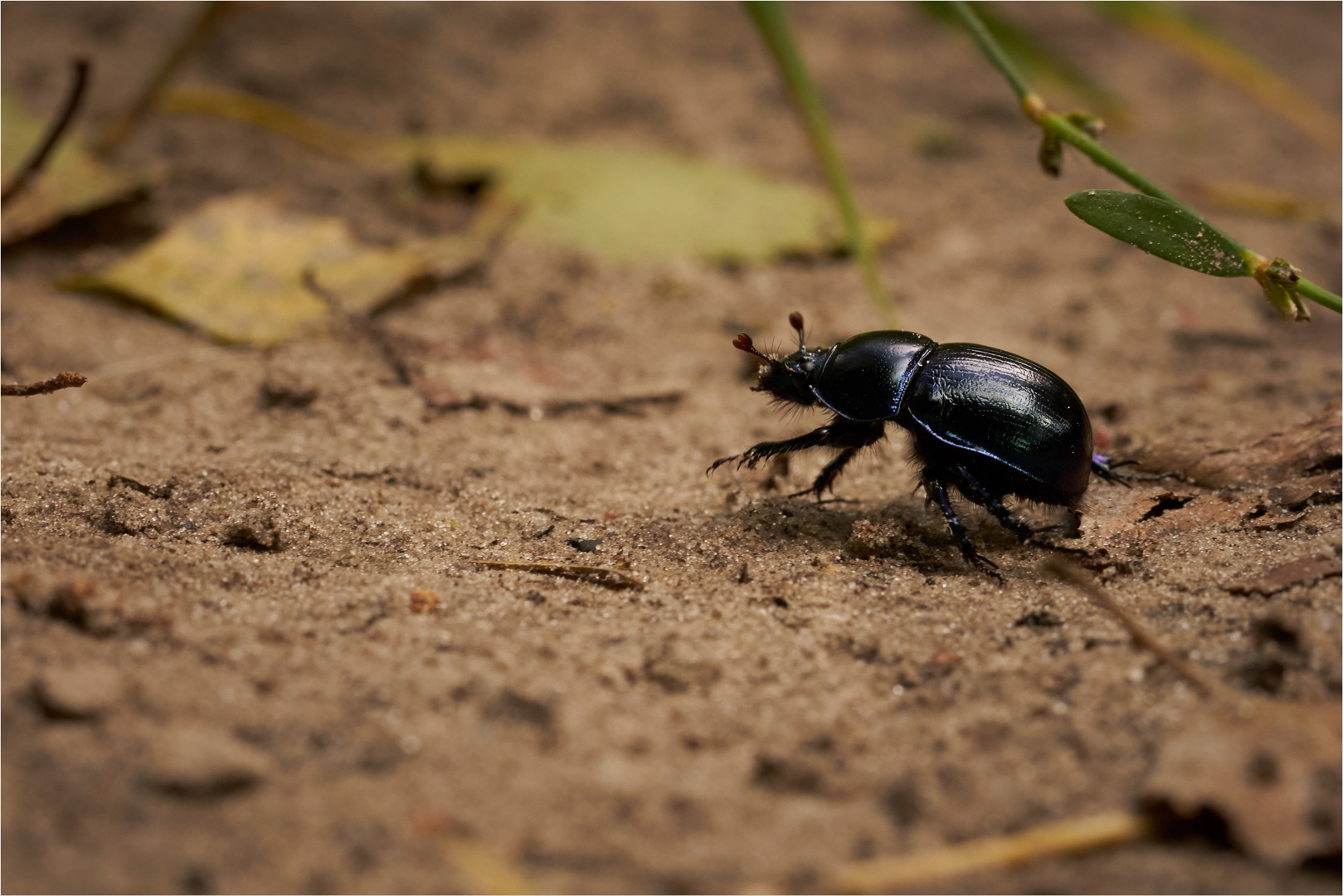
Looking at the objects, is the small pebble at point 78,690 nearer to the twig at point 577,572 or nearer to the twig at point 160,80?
the twig at point 577,572

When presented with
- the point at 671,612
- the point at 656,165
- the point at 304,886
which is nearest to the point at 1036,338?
the point at 656,165

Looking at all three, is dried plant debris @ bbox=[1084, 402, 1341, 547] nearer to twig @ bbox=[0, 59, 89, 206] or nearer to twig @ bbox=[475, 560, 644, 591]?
twig @ bbox=[475, 560, 644, 591]

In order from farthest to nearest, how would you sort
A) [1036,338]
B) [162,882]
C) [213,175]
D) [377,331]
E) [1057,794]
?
[213,175] < [1036,338] < [377,331] < [1057,794] < [162,882]

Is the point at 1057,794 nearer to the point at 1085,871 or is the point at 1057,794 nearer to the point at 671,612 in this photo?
the point at 1085,871

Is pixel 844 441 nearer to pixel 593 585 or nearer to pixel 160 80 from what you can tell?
pixel 593 585

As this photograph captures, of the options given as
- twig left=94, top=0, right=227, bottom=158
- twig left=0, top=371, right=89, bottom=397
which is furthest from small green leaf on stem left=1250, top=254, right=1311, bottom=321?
twig left=94, top=0, right=227, bottom=158

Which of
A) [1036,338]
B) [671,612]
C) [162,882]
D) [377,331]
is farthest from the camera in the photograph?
[1036,338]

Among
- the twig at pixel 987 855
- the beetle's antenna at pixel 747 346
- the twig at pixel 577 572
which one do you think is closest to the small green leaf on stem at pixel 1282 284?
the beetle's antenna at pixel 747 346
